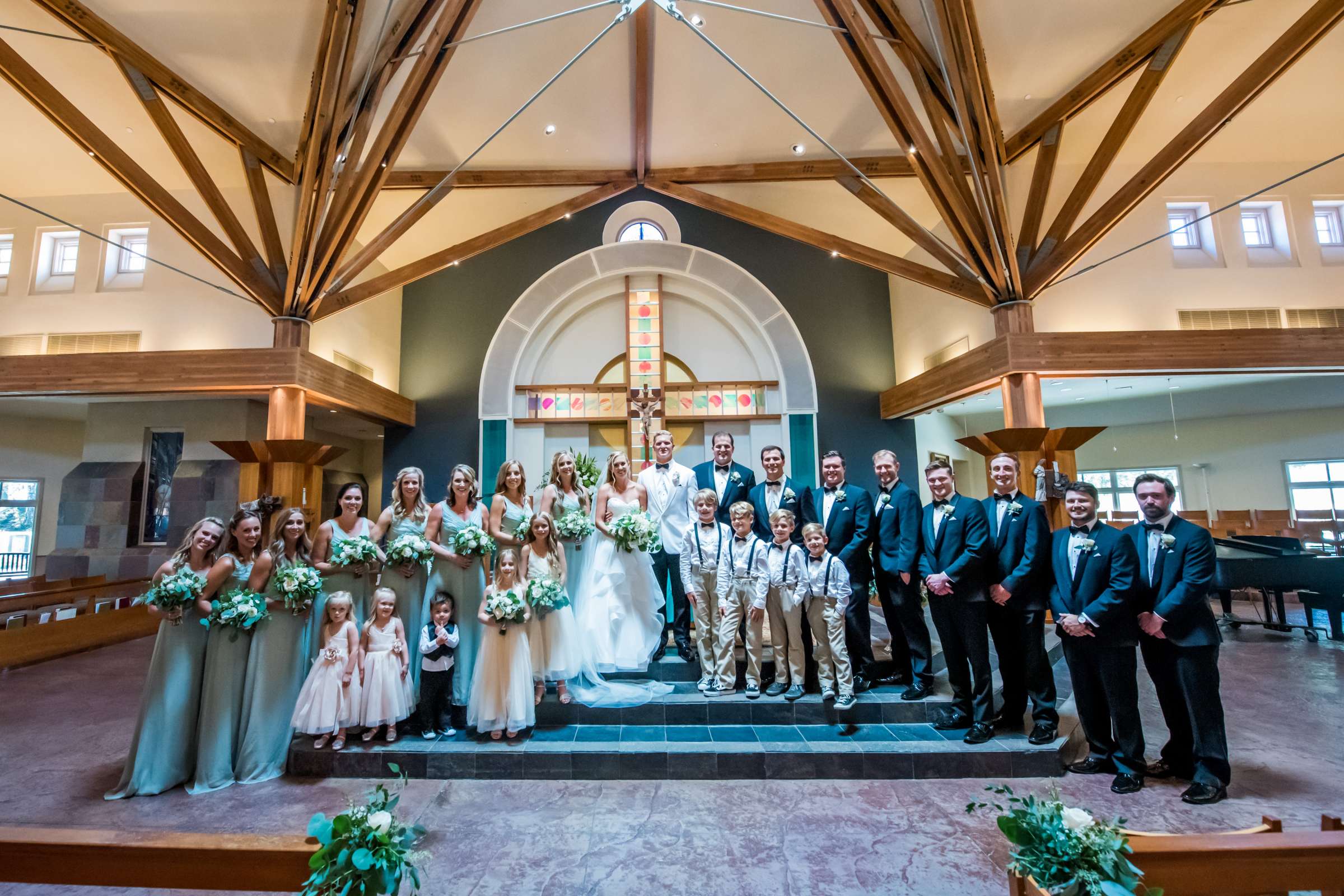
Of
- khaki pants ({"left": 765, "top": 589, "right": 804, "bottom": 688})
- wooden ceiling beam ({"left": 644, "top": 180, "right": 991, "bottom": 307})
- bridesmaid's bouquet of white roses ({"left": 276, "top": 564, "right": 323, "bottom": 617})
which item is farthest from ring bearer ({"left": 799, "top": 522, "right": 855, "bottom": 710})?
wooden ceiling beam ({"left": 644, "top": 180, "right": 991, "bottom": 307})

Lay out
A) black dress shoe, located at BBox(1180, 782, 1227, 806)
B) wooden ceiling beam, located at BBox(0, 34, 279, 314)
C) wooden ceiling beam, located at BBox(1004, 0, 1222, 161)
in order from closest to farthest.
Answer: black dress shoe, located at BBox(1180, 782, 1227, 806)
wooden ceiling beam, located at BBox(0, 34, 279, 314)
wooden ceiling beam, located at BBox(1004, 0, 1222, 161)

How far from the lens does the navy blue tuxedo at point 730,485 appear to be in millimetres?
4613

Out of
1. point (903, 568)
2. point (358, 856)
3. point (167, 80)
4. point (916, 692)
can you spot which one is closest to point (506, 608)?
point (358, 856)

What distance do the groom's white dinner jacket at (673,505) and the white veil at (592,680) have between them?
49 centimetres

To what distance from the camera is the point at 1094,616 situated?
10.3 feet

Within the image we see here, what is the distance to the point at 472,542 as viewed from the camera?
3875 mm

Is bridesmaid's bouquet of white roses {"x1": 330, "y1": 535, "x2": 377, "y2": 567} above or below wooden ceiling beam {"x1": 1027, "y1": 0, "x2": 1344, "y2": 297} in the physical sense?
below

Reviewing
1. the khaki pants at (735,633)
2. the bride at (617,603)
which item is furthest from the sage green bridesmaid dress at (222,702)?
the khaki pants at (735,633)

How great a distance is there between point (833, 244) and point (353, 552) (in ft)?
25.8

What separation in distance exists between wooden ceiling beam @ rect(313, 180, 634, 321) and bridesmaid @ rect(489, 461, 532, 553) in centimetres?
523

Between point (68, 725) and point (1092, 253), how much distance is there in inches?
463

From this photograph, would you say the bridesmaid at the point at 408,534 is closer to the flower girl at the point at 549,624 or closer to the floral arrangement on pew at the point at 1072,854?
the flower girl at the point at 549,624

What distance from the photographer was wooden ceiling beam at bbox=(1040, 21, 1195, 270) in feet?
20.1

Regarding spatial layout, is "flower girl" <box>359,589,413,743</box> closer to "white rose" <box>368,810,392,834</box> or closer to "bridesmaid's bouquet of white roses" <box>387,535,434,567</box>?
"bridesmaid's bouquet of white roses" <box>387,535,434,567</box>
